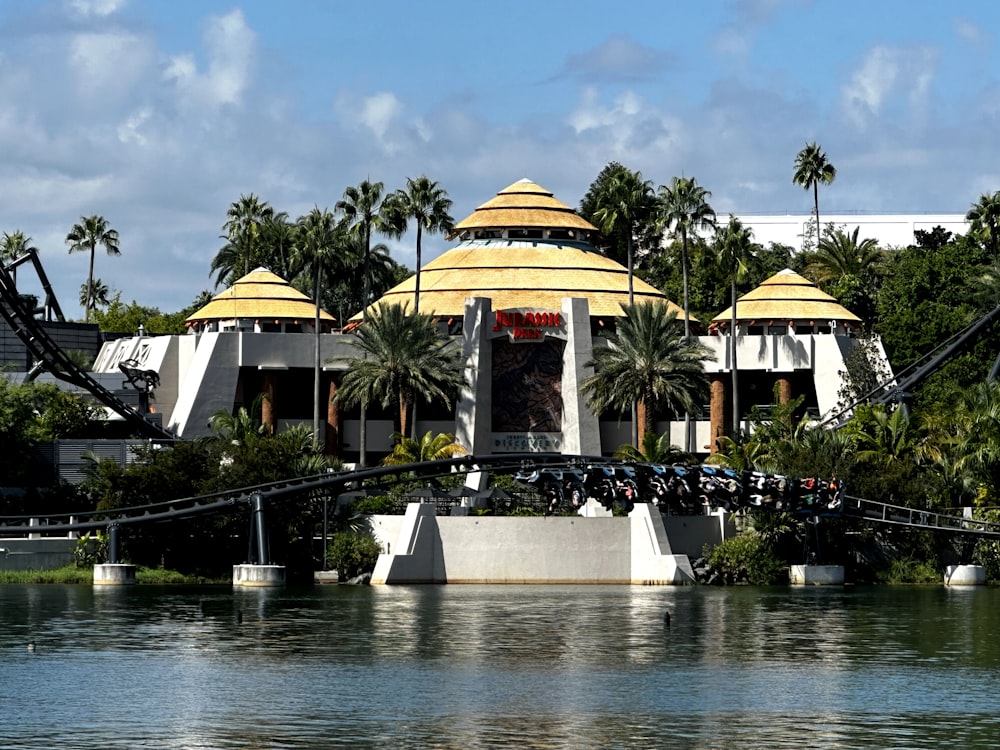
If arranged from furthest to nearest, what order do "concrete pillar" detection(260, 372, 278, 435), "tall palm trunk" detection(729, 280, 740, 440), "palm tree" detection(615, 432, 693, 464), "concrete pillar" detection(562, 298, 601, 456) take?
"concrete pillar" detection(260, 372, 278, 435)
"concrete pillar" detection(562, 298, 601, 456)
"tall palm trunk" detection(729, 280, 740, 440)
"palm tree" detection(615, 432, 693, 464)

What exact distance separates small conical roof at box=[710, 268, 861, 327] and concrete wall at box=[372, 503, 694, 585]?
105ft

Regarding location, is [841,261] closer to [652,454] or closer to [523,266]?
[523,266]

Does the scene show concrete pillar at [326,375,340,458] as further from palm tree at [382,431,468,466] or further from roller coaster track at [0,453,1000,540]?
roller coaster track at [0,453,1000,540]

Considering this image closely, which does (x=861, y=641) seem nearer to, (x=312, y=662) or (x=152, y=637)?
(x=312, y=662)

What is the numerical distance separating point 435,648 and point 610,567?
102 feet

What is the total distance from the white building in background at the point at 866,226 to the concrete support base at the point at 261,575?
312 feet

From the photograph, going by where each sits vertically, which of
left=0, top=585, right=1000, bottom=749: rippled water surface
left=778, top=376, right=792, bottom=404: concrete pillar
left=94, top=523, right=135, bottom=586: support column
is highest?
left=778, top=376, right=792, bottom=404: concrete pillar

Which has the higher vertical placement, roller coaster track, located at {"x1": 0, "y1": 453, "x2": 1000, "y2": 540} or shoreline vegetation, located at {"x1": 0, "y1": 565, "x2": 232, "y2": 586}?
roller coaster track, located at {"x1": 0, "y1": 453, "x2": 1000, "y2": 540}

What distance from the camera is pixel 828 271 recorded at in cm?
15038

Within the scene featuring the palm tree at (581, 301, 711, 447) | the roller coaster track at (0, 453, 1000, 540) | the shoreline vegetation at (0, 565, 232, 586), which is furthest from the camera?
the palm tree at (581, 301, 711, 447)

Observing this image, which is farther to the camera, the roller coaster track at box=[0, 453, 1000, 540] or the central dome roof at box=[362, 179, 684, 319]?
the central dome roof at box=[362, 179, 684, 319]

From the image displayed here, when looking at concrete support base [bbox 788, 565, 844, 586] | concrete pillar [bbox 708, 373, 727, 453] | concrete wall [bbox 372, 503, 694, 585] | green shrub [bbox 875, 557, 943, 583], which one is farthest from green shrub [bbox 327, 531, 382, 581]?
concrete pillar [bbox 708, 373, 727, 453]

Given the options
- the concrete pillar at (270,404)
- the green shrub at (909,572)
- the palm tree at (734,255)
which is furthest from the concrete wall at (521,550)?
the concrete pillar at (270,404)

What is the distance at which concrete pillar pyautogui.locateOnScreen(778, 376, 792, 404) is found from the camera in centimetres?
12181
